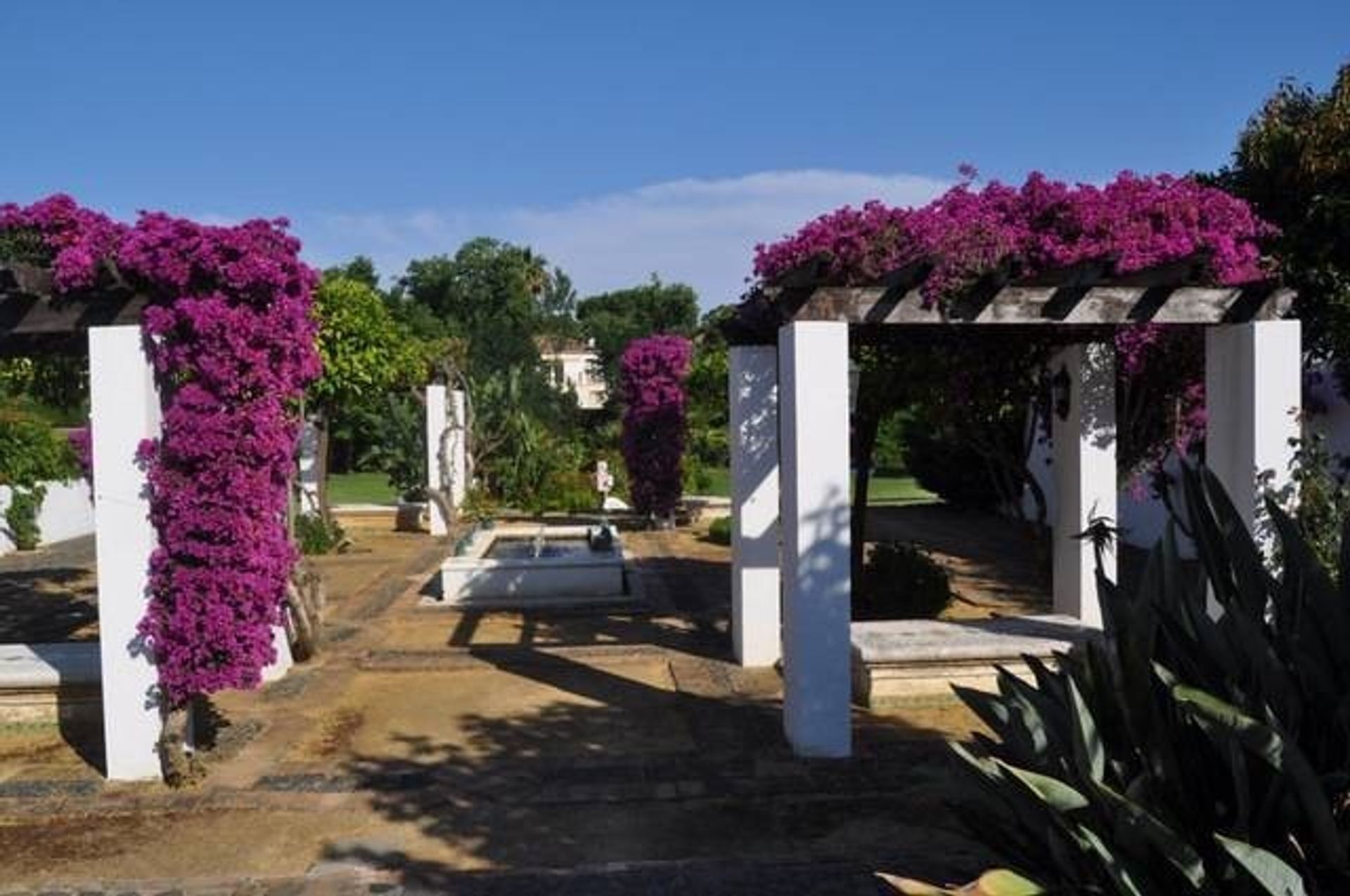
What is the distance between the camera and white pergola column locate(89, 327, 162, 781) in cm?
590

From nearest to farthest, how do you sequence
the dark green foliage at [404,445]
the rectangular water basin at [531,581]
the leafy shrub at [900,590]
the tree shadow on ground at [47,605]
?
the leafy shrub at [900,590] → the tree shadow on ground at [47,605] → the rectangular water basin at [531,581] → the dark green foliage at [404,445]

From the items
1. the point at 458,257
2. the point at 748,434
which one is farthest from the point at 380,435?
the point at 458,257

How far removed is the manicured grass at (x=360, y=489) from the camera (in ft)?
89.5

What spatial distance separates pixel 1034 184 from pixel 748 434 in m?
2.69

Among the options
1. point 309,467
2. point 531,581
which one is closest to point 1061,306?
point 531,581

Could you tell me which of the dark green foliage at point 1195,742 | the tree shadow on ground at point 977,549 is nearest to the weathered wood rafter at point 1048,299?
the dark green foliage at point 1195,742

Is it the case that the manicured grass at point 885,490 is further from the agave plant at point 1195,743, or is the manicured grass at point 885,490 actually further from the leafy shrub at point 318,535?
the agave plant at point 1195,743

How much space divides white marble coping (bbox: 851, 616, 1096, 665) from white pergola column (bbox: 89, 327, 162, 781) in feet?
13.6

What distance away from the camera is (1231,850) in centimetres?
237

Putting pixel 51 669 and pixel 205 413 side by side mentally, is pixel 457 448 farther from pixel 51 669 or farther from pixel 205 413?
pixel 205 413

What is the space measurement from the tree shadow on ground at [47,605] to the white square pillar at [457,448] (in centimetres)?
679

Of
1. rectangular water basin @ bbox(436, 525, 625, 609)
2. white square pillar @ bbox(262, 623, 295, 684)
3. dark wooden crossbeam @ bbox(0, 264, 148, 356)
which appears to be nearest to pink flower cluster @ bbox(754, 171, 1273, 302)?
dark wooden crossbeam @ bbox(0, 264, 148, 356)

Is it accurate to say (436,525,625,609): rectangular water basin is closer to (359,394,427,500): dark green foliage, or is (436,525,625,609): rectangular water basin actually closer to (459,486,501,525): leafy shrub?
(459,486,501,525): leafy shrub

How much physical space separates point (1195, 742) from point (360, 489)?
30.3 metres
